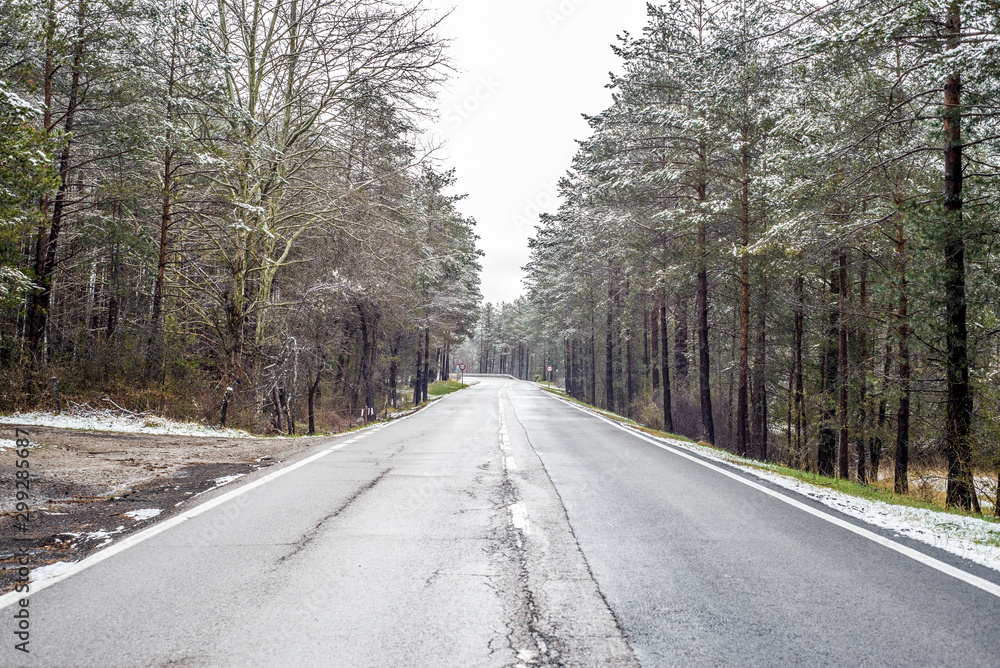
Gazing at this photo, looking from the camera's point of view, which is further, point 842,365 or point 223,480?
point 842,365

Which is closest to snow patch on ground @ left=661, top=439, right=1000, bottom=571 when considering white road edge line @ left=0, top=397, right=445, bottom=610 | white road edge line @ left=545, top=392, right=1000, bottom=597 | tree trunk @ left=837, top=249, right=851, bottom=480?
white road edge line @ left=545, top=392, right=1000, bottom=597

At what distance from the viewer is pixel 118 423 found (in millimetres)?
11305

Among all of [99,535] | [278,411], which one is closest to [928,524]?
[99,535]

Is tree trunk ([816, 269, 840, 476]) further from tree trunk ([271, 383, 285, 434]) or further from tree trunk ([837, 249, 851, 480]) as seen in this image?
tree trunk ([271, 383, 285, 434])

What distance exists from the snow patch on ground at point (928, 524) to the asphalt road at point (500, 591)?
1.03 feet

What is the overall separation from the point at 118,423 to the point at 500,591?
11.2 metres

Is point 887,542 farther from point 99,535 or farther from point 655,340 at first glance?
point 655,340

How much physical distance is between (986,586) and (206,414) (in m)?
14.6

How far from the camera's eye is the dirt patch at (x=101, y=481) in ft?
14.1

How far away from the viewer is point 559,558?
4090mm

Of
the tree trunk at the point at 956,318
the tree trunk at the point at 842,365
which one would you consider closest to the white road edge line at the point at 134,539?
the tree trunk at the point at 956,318

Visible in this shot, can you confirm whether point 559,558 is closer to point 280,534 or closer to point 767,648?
point 767,648

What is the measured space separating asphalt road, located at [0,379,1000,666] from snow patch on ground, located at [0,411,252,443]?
21.5 ft

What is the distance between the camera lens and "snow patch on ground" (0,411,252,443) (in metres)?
10.6
